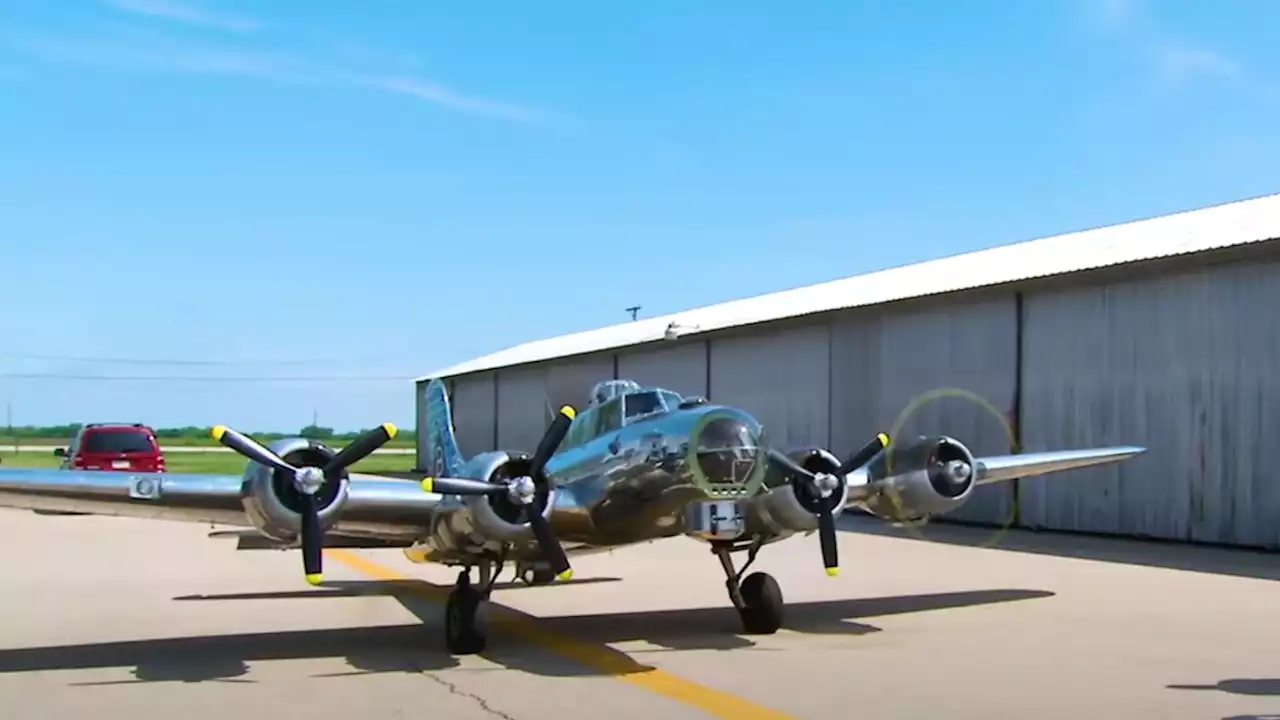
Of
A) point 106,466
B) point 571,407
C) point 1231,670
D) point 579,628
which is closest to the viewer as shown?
point 1231,670

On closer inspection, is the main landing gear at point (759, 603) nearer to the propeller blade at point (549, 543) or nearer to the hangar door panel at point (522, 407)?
the propeller blade at point (549, 543)

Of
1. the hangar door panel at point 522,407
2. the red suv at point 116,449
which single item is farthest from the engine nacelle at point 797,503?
the hangar door panel at point 522,407

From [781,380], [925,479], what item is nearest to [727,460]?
[925,479]

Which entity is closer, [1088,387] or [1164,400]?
[1164,400]

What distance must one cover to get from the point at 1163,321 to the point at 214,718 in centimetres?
2101

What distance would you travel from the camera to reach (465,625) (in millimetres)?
12125

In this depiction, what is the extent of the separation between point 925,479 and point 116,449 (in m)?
22.5

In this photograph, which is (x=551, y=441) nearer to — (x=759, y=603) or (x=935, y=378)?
(x=759, y=603)

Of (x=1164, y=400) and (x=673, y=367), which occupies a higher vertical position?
(x=673, y=367)

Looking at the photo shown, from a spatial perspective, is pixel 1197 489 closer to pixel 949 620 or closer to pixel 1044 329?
pixel 1044 329

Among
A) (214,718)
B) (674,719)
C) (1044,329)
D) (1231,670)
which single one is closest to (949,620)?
(1231,670)

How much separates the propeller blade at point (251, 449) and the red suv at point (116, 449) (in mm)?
19449

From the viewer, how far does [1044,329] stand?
1100 inches

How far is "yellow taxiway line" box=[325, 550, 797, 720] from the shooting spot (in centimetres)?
916
